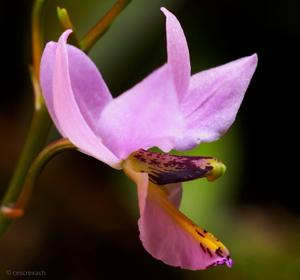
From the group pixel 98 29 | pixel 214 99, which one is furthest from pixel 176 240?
pixel 98 29

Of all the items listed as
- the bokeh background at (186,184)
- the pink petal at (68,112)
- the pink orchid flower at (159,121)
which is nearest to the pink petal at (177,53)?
the pink orchid flower at (159,121)

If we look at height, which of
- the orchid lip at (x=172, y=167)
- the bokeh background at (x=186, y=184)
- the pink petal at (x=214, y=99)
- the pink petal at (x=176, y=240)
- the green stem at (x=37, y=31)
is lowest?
the bokeh background at (x=186, y=184)

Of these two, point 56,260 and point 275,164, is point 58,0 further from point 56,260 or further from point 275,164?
point 275,164

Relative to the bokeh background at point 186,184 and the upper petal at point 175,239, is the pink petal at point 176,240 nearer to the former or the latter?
the upper petal at point 175,239

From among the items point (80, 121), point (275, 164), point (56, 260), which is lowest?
point (56, 260)

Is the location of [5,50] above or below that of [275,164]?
above

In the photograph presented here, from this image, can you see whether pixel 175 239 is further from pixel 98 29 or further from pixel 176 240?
pixel 98 29

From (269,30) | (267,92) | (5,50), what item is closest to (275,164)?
(267,92)
